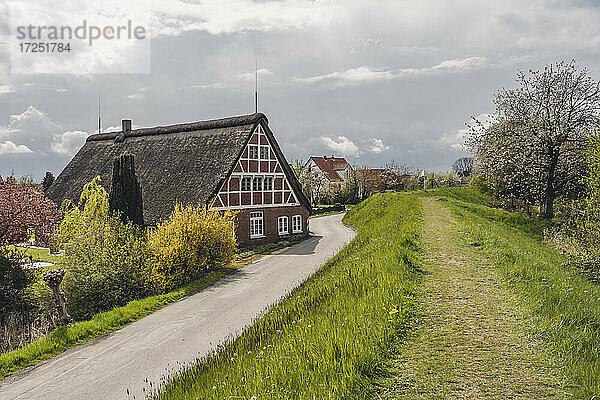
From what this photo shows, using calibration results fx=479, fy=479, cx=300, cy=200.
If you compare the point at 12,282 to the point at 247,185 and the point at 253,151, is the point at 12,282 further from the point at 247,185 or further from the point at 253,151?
the point at 253,151

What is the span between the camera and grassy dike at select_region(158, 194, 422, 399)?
6.25m

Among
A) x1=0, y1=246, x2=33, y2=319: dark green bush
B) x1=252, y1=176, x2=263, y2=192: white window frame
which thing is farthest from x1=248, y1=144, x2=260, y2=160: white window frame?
x1=0, y1=246, x2=33, y2=319: dark green bush

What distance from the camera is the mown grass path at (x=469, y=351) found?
6.02 m

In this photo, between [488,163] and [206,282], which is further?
[488,163]

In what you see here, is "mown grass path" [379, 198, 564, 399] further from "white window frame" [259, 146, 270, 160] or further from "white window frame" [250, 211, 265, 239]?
"white window frame" [259, 146, 270, 160]

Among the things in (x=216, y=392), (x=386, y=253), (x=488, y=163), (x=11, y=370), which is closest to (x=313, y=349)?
(x=216, y=392)

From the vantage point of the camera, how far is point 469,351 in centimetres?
709

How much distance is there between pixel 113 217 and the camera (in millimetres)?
20641

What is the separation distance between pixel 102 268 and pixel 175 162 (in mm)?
15779

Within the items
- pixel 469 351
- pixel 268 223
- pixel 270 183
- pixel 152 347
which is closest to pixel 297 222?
pixel 268 223

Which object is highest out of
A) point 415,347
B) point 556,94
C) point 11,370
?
point 556,94

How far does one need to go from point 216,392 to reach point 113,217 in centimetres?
1557

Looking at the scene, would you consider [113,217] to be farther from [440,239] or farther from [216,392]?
[216,392]

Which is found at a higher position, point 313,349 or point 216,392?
point 313,349
